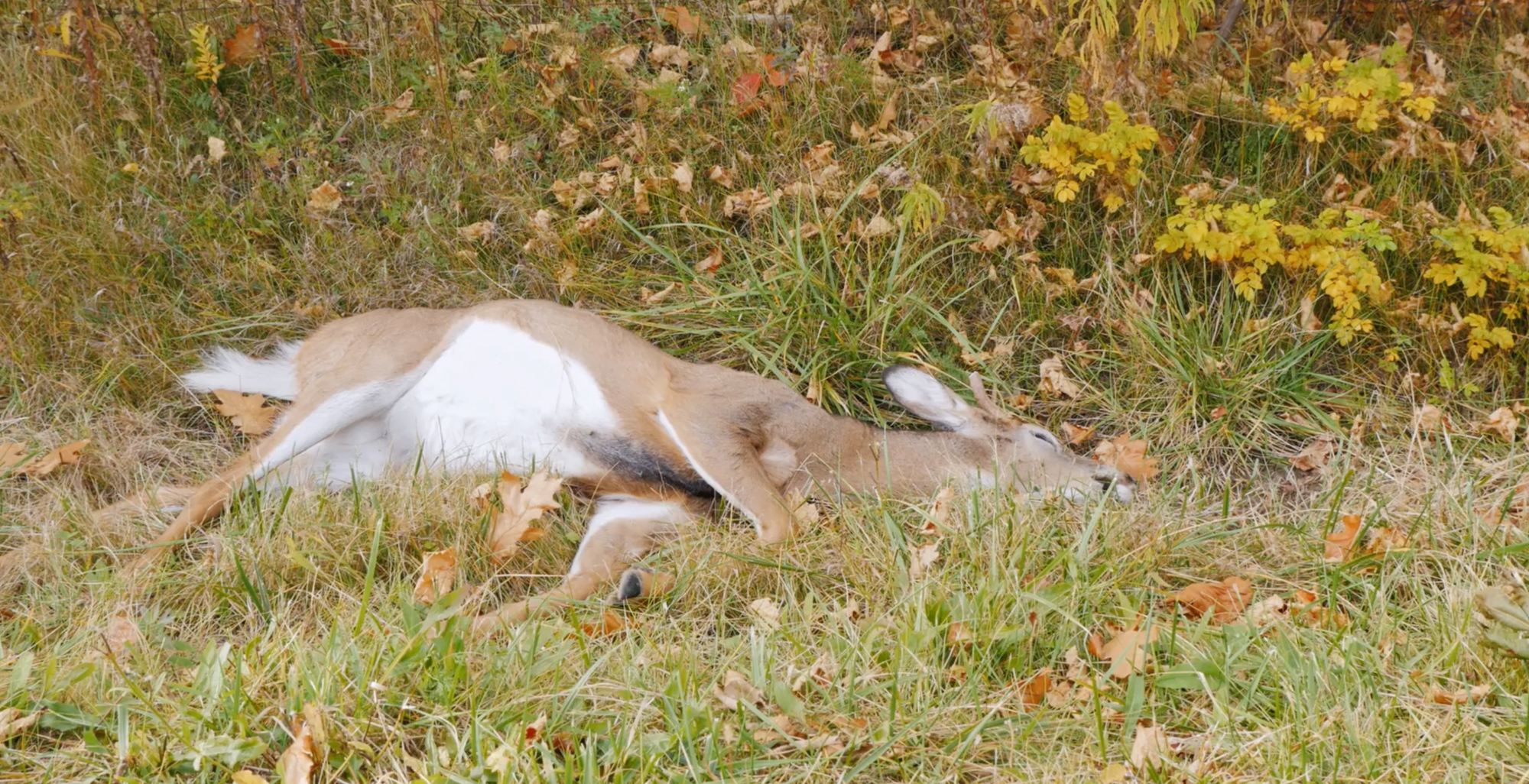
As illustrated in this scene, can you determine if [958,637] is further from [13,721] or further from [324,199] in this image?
[324,199]

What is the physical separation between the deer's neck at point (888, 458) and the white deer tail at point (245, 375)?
196cm

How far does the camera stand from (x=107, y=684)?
3.02 meters

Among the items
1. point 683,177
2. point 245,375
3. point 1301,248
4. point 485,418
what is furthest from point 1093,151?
point 245,375

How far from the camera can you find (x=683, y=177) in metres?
5.43

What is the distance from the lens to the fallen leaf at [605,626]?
3445 millimetres

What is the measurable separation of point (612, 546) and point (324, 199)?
2.25 metres

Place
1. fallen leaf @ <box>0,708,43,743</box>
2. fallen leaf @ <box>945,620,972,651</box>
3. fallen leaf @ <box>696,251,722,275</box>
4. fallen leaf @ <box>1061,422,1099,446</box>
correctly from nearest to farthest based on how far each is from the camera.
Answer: fallen leaf @ <box>0,708,43,743</box> < fallen leaf @ <box>945,620,972,651</box> < fallen leaf @ <box>1061,422,1099,446</box> < fallen leaf @ <box>696,251,722,275</box>

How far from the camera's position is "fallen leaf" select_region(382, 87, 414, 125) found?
5.73 m

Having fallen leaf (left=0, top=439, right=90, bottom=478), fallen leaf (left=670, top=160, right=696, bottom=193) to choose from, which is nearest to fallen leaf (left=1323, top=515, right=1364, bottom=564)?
fallen leaf (left=670, top=160, right=696, bottom=193)

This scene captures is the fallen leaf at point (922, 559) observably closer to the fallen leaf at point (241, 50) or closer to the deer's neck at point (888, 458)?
the deer's neck at point (888, 458)

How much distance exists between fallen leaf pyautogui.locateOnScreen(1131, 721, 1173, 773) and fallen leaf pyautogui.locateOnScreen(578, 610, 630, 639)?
128 centimetres

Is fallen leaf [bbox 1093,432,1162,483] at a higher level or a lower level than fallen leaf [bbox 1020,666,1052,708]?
lower

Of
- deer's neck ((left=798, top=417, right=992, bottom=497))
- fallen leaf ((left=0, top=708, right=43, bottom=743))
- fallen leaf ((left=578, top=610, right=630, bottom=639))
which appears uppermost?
fallen leaf ((left=0, top=708, right=43, bottom=743))

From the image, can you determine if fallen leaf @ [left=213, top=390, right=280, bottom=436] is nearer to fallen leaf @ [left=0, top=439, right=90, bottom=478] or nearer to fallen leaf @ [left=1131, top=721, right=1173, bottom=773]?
fallen leaf @ [left=0, top=439, right=90, bottom=478]
